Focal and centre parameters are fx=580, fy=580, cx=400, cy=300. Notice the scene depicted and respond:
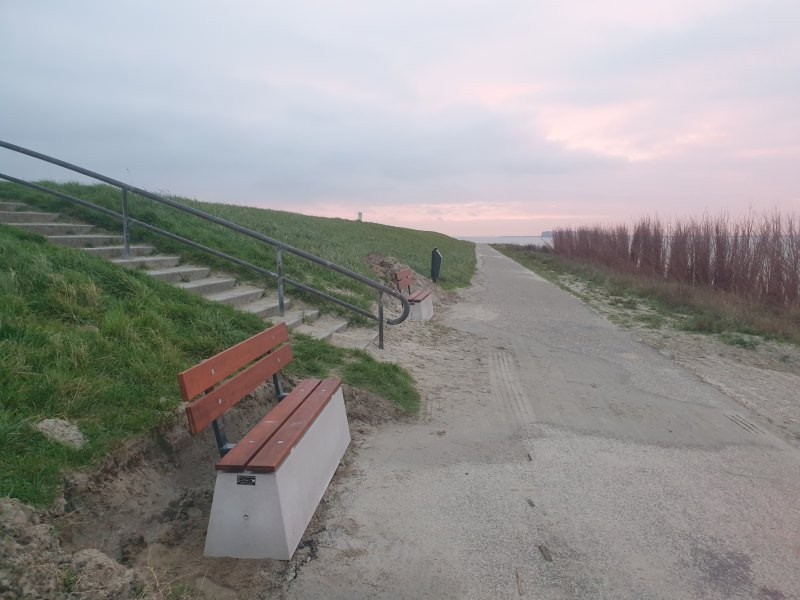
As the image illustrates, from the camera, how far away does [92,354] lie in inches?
154

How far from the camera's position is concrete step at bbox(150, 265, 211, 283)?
6.80 meters

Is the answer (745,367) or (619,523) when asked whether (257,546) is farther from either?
(745,367)

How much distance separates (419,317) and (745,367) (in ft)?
15.5

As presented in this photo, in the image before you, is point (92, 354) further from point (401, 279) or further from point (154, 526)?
point (401, 279)

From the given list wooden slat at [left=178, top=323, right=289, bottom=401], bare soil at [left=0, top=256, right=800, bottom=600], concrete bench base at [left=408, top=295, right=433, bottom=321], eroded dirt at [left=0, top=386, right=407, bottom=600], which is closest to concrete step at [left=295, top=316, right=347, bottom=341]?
bare soil at [left=0, top=256, right=800, bottom=600]

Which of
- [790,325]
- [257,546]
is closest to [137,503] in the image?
[257,546]

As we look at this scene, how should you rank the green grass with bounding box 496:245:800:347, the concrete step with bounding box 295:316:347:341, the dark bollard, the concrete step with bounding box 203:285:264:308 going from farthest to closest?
1. the dark bollard
2. the green grass with bounding box 496:245:800:347
3. the concrete step with bounding box 203:285:264:308
4. the concrete step with bounding box 295:316:347:341

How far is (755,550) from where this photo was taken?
10.2ft

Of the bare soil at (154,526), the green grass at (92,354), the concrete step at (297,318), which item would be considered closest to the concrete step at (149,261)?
the green grass at (92,354)

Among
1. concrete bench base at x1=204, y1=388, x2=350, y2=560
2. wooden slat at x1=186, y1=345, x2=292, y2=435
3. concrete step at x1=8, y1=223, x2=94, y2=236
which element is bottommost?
concrete bench base at x1=204, y1=388, x2=350, y2=560

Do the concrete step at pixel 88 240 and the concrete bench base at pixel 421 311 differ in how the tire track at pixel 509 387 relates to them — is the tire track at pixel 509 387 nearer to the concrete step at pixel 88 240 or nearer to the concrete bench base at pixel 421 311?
the concrete bench base at pixel 421 311

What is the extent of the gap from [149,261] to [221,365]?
4.46m

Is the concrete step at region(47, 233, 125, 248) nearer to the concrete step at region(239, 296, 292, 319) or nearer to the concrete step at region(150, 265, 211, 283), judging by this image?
the concrete step at region(150, 265, 211, 283)

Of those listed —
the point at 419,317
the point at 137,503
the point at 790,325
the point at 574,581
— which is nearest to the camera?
the point at 574,581
